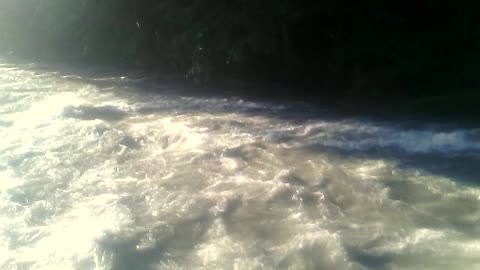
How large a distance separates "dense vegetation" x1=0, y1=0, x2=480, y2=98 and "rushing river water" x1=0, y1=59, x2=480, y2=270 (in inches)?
103

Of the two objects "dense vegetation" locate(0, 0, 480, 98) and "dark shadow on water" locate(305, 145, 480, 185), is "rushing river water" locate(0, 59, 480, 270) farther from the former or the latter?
"dense vegetation" locate(0, 0, 480, 98)

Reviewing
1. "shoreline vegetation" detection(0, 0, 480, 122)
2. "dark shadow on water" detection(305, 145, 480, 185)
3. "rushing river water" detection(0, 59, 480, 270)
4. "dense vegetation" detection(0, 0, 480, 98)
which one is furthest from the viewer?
"dense vegetation" detection(0, 0, 480, 98)

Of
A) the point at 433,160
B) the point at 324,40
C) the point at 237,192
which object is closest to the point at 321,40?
the point at 324,40

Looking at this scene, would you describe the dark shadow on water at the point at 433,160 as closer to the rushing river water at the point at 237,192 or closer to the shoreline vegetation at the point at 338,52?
the rushing river water at the point at 237,192

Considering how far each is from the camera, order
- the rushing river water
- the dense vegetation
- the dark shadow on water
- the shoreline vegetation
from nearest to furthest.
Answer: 1. the rushing river water
2. the dark shadow on water
3. the shoreline vegetation
4. the dense vegetation

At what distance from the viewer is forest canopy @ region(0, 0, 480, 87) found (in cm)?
1278

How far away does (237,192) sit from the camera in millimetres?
7445

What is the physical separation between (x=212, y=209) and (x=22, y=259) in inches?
86.4

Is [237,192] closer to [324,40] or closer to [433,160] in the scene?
[433,160]

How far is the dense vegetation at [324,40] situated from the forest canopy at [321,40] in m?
0.02

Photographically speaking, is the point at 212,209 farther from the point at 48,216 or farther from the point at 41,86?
the point at 41,86

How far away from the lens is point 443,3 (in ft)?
42.6

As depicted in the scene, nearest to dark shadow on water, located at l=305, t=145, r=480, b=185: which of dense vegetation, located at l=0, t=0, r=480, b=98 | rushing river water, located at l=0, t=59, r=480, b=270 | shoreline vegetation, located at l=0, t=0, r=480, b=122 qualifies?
rushing river water, located at l=0, t=59, r=480, b=270

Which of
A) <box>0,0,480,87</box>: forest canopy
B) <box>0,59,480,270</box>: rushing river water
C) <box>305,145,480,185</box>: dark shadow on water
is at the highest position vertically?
<box>0,0,480,87</box>: forest canopy
